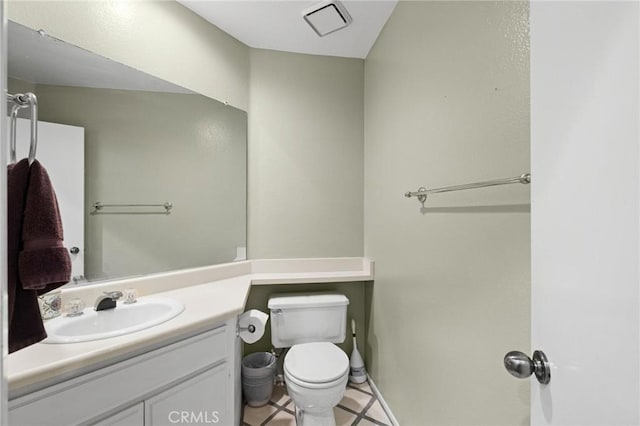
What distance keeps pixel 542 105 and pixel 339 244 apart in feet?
5.43

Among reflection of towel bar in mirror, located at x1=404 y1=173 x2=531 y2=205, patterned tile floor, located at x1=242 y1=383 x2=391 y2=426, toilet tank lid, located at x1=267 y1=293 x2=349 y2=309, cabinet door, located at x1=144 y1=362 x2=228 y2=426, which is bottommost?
patterned tile floor, located at x1=242 y1=383 x2=391 y2=426

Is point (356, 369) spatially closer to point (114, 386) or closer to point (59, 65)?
point (114, 386)

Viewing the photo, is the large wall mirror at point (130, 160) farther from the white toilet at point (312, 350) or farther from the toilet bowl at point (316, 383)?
the toilet bowl at point (316, 383)

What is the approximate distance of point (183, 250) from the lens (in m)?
1.64

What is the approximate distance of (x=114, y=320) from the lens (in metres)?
1.16

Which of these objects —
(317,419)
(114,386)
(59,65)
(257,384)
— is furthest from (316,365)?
(59,65)

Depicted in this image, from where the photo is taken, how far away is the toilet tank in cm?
180

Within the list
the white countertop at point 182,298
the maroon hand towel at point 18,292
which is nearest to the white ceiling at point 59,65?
the maroon hand towel at point 18,292

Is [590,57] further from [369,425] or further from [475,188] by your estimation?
[369,425]

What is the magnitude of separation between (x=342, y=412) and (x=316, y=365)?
50 centimetres

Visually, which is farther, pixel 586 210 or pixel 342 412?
pixel 342 412

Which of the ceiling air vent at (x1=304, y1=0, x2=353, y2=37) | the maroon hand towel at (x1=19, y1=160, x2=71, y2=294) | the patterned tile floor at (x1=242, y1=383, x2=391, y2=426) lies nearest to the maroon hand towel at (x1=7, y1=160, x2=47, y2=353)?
the maroon hand towel at (x1=19, y1=160, x2=71, y2=294)

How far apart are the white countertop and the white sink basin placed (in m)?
0.03

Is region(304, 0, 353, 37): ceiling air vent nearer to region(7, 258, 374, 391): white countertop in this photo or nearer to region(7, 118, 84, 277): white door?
region(7, 118, 84, 277): white door
